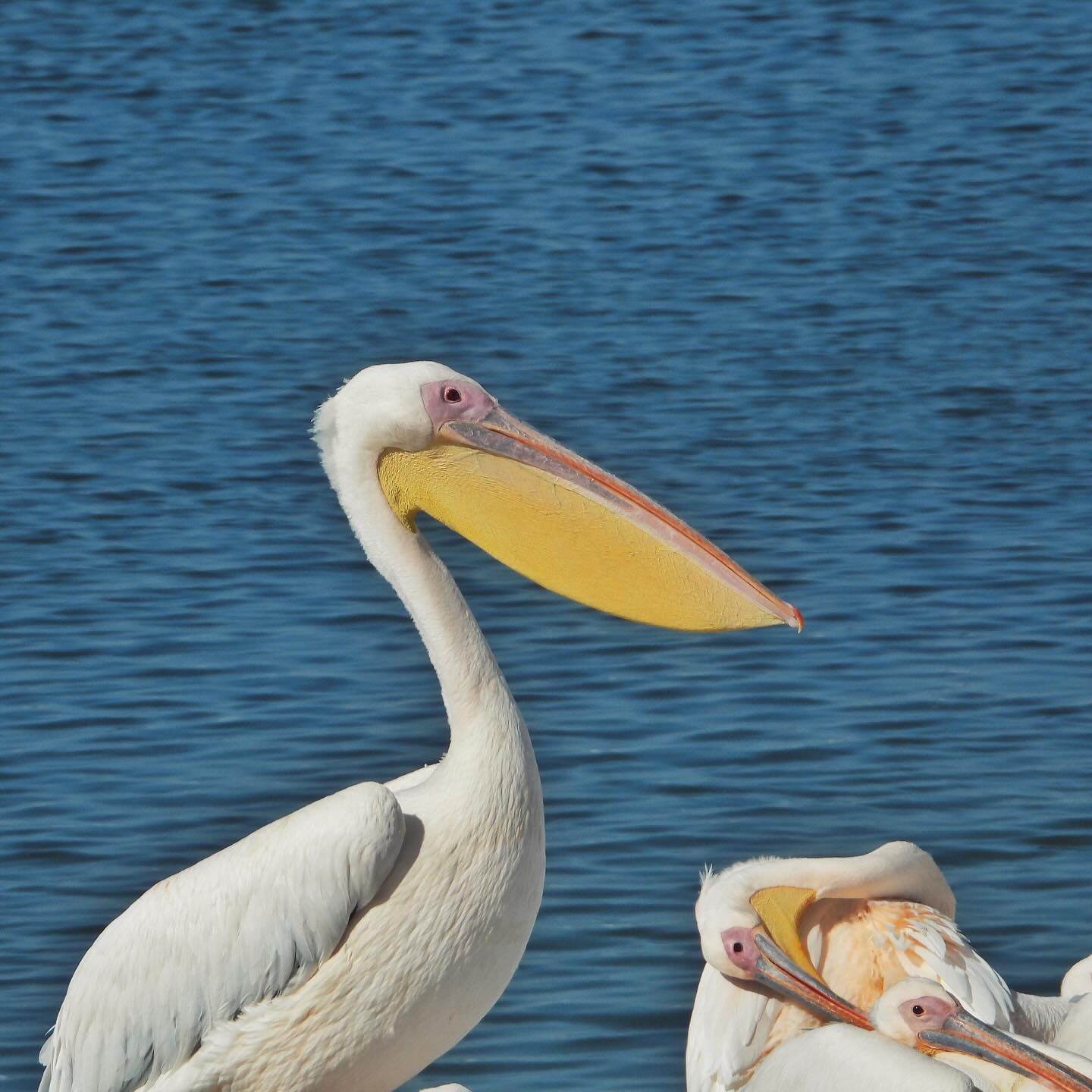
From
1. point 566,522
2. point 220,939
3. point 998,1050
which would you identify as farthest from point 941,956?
point 220,939

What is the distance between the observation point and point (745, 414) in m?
10.6

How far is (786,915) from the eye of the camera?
5043 millimetres

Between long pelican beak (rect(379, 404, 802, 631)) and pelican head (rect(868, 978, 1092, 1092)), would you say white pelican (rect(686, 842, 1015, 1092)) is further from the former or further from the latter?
long pelican beak (rect(379, 404, 802, 631))

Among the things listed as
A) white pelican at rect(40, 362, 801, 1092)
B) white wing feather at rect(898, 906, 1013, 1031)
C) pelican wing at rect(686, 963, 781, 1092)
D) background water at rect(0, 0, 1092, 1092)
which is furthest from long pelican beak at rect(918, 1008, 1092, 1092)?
background water at rect(0, 0, 1092, 1092)

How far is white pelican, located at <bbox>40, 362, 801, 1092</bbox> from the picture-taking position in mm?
4312

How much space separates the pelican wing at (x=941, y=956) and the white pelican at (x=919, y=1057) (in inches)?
5.1

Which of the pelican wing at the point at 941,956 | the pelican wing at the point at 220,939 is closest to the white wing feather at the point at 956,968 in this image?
the pelican wing at the point at 941,956

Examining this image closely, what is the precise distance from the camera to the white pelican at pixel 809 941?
493 cm

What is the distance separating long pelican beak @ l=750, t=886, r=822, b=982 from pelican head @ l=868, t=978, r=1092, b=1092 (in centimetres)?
25

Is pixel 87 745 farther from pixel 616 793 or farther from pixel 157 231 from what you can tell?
pixel 157 231

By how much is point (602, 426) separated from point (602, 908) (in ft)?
13.7

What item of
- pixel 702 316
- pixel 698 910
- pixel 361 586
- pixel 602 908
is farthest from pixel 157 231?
pixel 698 910

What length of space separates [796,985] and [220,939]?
1.13 metres

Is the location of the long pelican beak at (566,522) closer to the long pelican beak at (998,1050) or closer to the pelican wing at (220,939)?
the pelican wing at (220,939)
